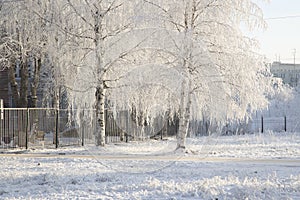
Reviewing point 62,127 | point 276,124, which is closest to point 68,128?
point 62,127

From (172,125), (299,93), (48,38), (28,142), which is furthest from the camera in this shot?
(299,93)

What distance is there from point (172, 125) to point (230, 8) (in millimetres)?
10466

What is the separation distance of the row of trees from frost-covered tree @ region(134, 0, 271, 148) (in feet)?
0.12

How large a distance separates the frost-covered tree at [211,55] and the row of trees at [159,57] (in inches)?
1.4

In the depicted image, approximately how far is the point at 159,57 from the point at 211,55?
1.95m

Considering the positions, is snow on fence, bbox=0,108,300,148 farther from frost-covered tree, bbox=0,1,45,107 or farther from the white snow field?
the white snow field

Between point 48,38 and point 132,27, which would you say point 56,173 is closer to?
point 132,27

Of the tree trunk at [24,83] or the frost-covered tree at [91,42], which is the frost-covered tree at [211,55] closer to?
the frost-covered tree at [91,42]

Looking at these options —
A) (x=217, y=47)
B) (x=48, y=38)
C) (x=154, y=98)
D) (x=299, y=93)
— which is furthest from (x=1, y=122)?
(x=299, y=93)

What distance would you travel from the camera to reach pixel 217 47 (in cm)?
1659

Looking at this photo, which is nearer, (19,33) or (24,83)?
(19,33)

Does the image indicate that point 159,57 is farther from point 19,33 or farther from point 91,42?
point 19,33

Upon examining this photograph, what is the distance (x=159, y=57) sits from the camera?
1677 centimetres

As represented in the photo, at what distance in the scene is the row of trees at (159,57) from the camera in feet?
53.1
